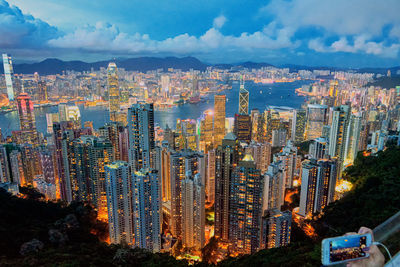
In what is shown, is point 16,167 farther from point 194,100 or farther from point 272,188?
point 194,100

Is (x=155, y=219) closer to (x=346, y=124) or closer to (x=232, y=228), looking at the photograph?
(x=232, y=228)

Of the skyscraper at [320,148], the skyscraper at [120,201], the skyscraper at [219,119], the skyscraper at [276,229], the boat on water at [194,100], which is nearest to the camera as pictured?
the skyscraper at [276,229]

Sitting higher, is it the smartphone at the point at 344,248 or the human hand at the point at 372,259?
the smartphone at the point at 344,248

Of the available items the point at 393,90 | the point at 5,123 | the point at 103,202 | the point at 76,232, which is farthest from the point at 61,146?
the point at 393,90

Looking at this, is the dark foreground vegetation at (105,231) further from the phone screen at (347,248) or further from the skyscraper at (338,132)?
the skyscraper at (338,132)

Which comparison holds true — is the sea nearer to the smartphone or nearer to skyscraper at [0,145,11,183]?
skyscraper at [0,145,11,183]

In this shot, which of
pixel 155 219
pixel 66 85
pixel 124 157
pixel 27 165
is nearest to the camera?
pixel 155 219

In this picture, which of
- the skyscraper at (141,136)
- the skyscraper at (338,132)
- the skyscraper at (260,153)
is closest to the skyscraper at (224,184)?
the skyscraper at (260,153)
